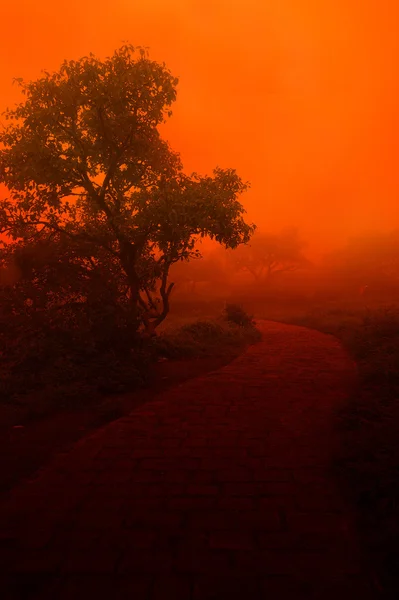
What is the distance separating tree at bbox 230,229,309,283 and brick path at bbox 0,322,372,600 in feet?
160

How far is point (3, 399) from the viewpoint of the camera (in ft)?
22.4

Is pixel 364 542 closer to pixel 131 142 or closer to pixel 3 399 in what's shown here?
pixel 3 399

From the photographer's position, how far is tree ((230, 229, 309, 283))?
5341 cm

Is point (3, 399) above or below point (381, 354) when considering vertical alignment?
above

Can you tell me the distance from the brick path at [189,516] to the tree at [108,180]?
4.92m

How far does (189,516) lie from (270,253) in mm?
51932

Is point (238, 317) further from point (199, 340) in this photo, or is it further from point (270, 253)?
point (270, 253)

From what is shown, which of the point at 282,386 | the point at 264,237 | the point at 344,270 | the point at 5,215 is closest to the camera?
the point at 282,386

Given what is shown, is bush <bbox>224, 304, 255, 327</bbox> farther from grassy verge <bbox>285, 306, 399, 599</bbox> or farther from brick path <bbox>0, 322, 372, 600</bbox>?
brick path <bbox>0, 322, 372, 600</bbox>

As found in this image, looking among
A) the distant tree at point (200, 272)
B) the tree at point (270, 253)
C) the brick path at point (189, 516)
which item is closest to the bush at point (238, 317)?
the brick path at point (189, 516)

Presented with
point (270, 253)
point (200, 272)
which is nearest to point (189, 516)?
point (200, 272)

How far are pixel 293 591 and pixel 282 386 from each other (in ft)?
16.8

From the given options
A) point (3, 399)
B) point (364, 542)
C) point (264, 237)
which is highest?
point (264, 237)

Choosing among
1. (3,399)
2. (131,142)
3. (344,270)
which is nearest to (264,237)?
(344,270)
